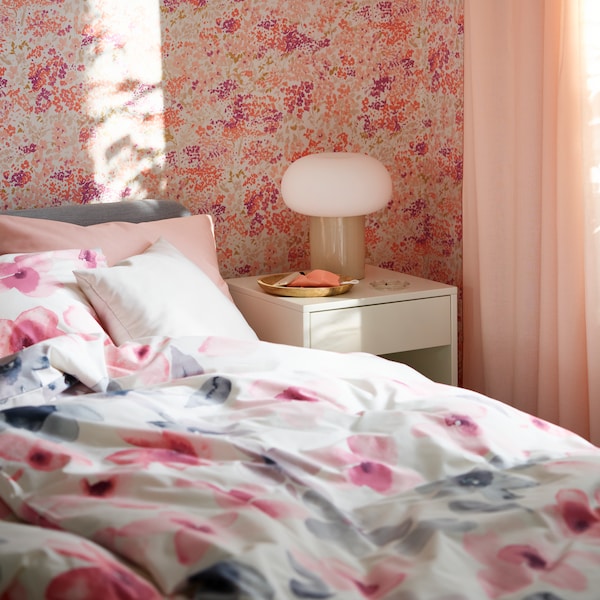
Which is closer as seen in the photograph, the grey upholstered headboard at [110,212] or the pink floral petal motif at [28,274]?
the pink floral petal motif at [28,274]

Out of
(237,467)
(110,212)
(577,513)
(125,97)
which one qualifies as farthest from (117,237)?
(577,513)

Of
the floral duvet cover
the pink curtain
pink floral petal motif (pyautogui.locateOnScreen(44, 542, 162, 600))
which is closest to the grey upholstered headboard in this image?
the floral duvet cover

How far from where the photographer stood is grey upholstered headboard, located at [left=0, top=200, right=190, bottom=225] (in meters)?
2.95

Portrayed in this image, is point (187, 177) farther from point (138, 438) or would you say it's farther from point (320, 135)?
point (138, 438)

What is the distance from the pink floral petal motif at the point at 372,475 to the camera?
1.62 meters

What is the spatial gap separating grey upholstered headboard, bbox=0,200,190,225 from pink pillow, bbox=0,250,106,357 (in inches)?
14.0

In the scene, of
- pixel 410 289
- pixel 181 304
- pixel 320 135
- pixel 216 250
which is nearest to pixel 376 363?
pixel 181 304

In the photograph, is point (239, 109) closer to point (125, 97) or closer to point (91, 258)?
point (125, 97)

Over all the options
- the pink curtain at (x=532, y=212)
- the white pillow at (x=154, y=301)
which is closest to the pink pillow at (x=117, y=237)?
the white pillow at (x=154, y=301)

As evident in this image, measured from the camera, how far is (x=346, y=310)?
3.02m

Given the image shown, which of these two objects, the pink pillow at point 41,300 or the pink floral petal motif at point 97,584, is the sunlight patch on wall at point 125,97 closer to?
the pink pillow at point 41,300

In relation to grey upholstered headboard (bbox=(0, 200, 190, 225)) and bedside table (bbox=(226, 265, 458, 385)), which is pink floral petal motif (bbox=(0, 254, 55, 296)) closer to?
grey upholstered headboard (bbox=(0, 200, 190, 225))

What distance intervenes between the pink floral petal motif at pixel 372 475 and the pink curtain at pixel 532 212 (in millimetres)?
1398

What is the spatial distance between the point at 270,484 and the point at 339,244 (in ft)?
5.80
